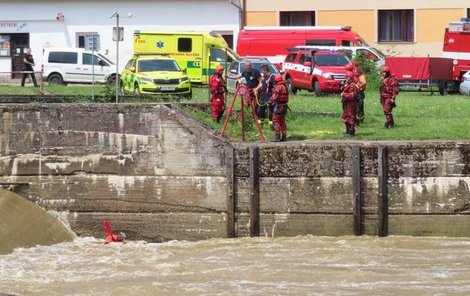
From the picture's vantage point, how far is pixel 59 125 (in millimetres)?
21250

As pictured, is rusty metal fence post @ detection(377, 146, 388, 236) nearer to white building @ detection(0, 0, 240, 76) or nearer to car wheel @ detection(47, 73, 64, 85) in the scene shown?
car wheel @ detection(47, 73, 64, 85)

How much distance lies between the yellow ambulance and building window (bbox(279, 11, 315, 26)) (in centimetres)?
834

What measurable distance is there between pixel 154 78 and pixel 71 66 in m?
9.52

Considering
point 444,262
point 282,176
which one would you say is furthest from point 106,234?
point 444,262

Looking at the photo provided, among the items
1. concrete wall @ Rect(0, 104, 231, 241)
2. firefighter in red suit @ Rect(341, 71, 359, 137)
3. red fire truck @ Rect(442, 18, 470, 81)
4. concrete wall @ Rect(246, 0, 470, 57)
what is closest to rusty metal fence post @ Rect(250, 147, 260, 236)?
concrete wall @ Rect(0, 104, 231, 241)

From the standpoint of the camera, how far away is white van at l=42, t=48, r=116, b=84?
42812 mm

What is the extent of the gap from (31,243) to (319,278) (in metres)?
5.59

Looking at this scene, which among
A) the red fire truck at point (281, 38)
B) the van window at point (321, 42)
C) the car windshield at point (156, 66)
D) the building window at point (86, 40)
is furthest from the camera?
the building window at point (86, 40)

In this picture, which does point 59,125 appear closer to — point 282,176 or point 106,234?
point 106,234

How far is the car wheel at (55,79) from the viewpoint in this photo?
1682 inches

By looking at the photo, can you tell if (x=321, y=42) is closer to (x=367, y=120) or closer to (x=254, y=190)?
(x=367, y=120)

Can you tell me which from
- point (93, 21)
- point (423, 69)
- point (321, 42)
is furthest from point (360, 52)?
point (93, 21)

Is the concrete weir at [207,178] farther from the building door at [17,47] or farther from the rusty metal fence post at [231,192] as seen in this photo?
the building door at [17,47]

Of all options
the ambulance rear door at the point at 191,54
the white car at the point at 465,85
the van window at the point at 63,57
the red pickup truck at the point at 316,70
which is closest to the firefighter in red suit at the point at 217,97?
the red pickup truck at the point at 316,70
